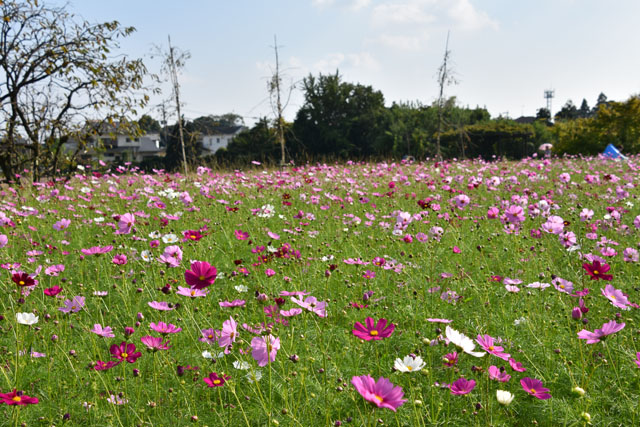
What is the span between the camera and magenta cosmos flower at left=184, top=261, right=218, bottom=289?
109 centimetres

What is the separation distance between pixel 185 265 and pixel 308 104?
28518 mm

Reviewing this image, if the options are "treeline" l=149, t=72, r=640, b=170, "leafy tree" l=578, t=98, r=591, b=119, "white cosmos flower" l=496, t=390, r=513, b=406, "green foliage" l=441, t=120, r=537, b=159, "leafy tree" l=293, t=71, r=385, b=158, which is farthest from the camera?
"leafy tree" l=578, t=98, r=591, b=119

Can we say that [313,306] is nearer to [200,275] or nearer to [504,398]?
[200,275]

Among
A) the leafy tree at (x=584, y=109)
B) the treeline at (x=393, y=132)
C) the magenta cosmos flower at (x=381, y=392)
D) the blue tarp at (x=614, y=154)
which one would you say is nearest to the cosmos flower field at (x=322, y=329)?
the magenta cosmos flower at (x=381, y=392)

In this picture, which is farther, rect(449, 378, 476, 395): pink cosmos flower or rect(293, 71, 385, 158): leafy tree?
rect(293, 71, 385, 158): leafy tree

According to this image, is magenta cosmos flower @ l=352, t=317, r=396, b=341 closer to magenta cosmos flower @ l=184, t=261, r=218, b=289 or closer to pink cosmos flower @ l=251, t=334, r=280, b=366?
pink cosmos flower @ l=251, t=334, r=280, b=366

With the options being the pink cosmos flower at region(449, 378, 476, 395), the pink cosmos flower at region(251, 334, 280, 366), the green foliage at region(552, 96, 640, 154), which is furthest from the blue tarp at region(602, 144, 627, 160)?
the pink cosmos flower at region(251, 334, 280, 366)

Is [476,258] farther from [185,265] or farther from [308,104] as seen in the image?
[308,104]

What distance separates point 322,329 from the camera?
6.17ft

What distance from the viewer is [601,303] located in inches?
82.6

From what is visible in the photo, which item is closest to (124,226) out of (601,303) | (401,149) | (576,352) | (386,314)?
(386,314)

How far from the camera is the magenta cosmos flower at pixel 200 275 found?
109 centimetres

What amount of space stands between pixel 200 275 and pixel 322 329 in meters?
0.92

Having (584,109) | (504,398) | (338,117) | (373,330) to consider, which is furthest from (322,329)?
(584,109)
